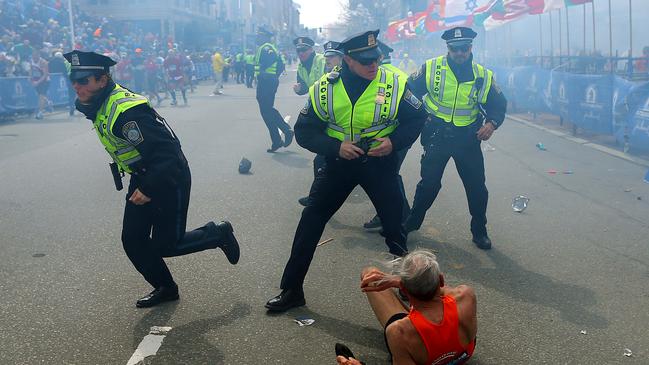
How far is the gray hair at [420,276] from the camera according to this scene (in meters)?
2.93

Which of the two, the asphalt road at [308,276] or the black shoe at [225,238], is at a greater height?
the black shoe at [225,238]

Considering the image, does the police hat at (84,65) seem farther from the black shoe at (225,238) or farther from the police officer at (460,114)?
the police officer at (460,114)

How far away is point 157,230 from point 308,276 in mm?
1328

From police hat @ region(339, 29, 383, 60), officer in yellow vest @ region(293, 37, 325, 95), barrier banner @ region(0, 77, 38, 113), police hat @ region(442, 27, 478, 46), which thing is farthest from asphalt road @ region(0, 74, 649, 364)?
barrier banner @ region(0, 77, 38, 113)

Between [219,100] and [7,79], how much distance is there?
9195 mm

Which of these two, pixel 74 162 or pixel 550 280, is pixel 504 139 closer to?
pixel 74 162

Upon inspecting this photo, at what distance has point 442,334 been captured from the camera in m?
3.03

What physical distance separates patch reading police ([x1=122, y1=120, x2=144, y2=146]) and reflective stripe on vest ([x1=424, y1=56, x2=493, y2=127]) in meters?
2.86

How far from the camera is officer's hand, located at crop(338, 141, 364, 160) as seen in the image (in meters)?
4.28

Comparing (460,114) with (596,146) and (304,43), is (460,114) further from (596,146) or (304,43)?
(596,146)

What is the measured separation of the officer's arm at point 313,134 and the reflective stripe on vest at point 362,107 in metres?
0.05

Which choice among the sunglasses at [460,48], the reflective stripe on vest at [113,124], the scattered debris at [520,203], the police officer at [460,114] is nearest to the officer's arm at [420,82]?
the police officer at [460,114]

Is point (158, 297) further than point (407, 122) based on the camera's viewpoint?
Yes

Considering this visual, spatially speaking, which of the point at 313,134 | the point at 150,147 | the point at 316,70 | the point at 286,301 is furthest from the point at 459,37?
the point at 316,70
